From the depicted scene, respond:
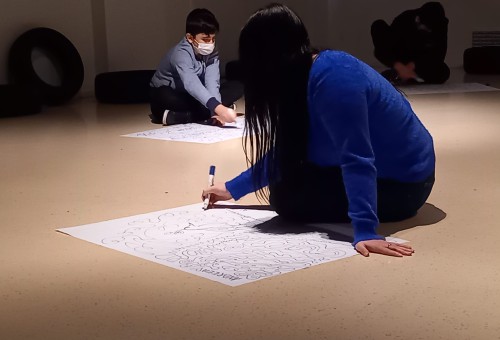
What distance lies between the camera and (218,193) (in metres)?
2.48

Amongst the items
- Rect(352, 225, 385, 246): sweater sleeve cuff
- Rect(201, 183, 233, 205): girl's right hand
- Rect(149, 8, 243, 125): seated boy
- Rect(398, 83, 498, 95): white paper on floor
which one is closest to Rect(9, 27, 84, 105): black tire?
Rect(149, 8, 243, 125): seated boy

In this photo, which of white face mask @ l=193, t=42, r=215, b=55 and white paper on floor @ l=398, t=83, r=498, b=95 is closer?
white face mask @ l=193, t=42, r=215, b=55

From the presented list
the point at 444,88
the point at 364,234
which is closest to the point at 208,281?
the point at 364,234

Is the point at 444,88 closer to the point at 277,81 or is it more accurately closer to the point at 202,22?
the point at 202,22

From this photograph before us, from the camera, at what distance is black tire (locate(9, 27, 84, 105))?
18.8 feet

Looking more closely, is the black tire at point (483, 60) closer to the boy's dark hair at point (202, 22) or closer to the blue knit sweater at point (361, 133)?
the boy's dark hair at point (202, 22)

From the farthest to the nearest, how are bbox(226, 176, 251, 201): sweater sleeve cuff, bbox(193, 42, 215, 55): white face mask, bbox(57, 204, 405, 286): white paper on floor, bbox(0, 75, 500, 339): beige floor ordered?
bbox(193, 42, 215, 55): white face mask < bbox(226, 176, 251, 201): sweater sleeve cuff < bbox(57, 204, 405, 286): white paper on floor < bbox(0, 75, 500, 339): beige floor

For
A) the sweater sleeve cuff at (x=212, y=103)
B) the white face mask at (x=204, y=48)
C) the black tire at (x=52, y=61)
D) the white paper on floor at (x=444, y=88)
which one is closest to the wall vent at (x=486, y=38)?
the white paper on floor at (x=444, y=88)

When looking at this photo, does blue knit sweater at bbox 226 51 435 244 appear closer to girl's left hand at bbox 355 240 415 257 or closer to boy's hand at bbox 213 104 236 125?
girl's left hand at bbox 355 240 415 257

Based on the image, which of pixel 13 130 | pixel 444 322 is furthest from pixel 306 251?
pixel 13 130

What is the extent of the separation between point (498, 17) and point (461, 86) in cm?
264

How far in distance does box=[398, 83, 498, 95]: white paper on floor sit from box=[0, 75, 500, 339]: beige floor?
8.30 ft

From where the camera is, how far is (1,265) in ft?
6.75

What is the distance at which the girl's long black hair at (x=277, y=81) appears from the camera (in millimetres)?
2027
